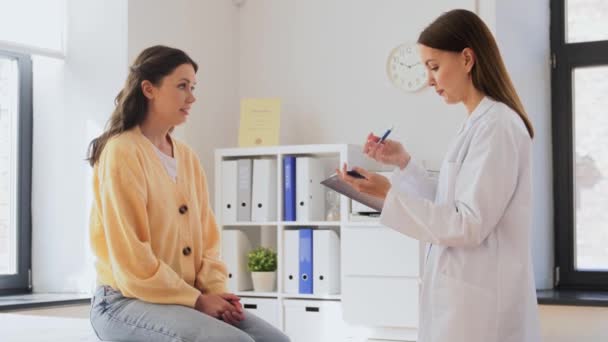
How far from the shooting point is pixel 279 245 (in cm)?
411

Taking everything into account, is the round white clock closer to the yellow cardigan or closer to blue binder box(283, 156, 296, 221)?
blue binder box(283, 156, 296, 221)

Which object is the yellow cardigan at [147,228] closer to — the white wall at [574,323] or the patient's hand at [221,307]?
the patient's hand at [221,307]

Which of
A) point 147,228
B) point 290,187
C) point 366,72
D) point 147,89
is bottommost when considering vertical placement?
point 147,228

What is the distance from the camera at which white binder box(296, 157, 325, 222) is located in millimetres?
4055

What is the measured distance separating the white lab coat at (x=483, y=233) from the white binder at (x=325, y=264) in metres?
2.16

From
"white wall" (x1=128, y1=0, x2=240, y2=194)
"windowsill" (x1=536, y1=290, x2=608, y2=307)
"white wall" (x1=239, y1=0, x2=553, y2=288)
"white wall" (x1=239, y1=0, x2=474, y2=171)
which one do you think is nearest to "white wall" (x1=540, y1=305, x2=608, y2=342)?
"windowsill" (x1=536, y1=290, x2=608, y2=307)

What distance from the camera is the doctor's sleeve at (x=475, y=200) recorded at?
1.74 m

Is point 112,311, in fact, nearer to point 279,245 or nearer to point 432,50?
point 432,50

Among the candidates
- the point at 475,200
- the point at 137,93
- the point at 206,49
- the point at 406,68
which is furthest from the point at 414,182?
the point at 206,49

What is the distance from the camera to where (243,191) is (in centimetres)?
421

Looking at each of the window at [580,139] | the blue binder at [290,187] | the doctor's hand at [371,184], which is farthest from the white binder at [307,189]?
the doctor's hand at [371,184]

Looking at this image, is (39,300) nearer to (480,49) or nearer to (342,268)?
(342,268)

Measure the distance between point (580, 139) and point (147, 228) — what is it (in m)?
2.71

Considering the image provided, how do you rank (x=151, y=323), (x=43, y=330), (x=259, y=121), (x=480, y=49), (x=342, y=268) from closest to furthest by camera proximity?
1. (x=480, y=49)
2. (x=151, y=323)
3. (x=43, y=330)
4. (x=342, y=268)
5. (x=259, y=121)
